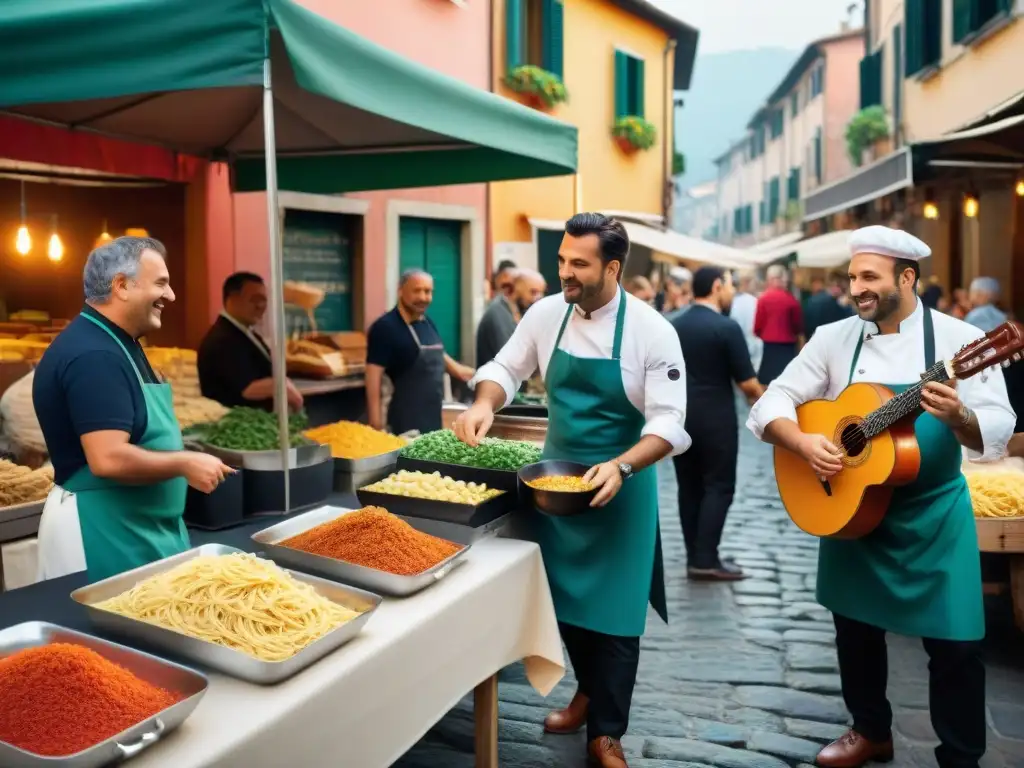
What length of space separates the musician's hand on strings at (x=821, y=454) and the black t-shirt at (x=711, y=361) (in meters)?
2.56

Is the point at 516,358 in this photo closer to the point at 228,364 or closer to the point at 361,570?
the point at 361,570

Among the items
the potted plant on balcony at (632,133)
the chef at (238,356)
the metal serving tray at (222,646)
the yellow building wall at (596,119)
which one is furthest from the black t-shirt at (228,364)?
the potted plant on balcony at (632,133)

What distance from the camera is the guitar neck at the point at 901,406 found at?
306cm

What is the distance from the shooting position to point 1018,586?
4652 mm

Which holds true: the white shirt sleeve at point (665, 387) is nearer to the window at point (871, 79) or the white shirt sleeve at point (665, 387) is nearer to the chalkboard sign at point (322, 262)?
the chalkboard sign at point (322, 262)

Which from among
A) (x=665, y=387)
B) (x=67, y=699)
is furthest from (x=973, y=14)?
(x=67, y=699)

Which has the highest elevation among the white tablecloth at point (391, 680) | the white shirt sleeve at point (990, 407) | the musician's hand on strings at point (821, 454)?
the white shirt sleeve at point (990, 407)

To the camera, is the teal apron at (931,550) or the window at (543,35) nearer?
the teal apron at (931,550)

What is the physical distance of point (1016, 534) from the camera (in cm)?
456

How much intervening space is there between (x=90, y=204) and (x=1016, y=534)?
21.1 feet

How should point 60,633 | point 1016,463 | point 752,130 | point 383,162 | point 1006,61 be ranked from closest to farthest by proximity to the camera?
point 60,633 → point 1016,463 → point 383,162 → point 1006,61 → point 752,130

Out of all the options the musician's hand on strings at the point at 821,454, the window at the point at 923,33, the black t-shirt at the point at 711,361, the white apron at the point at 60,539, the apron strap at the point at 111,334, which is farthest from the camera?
the window at the point at 923,33

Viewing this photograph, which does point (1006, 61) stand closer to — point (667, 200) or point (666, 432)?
point (667, 200)

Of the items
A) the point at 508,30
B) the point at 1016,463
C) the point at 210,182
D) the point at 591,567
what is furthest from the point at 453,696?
the point at 508,30
